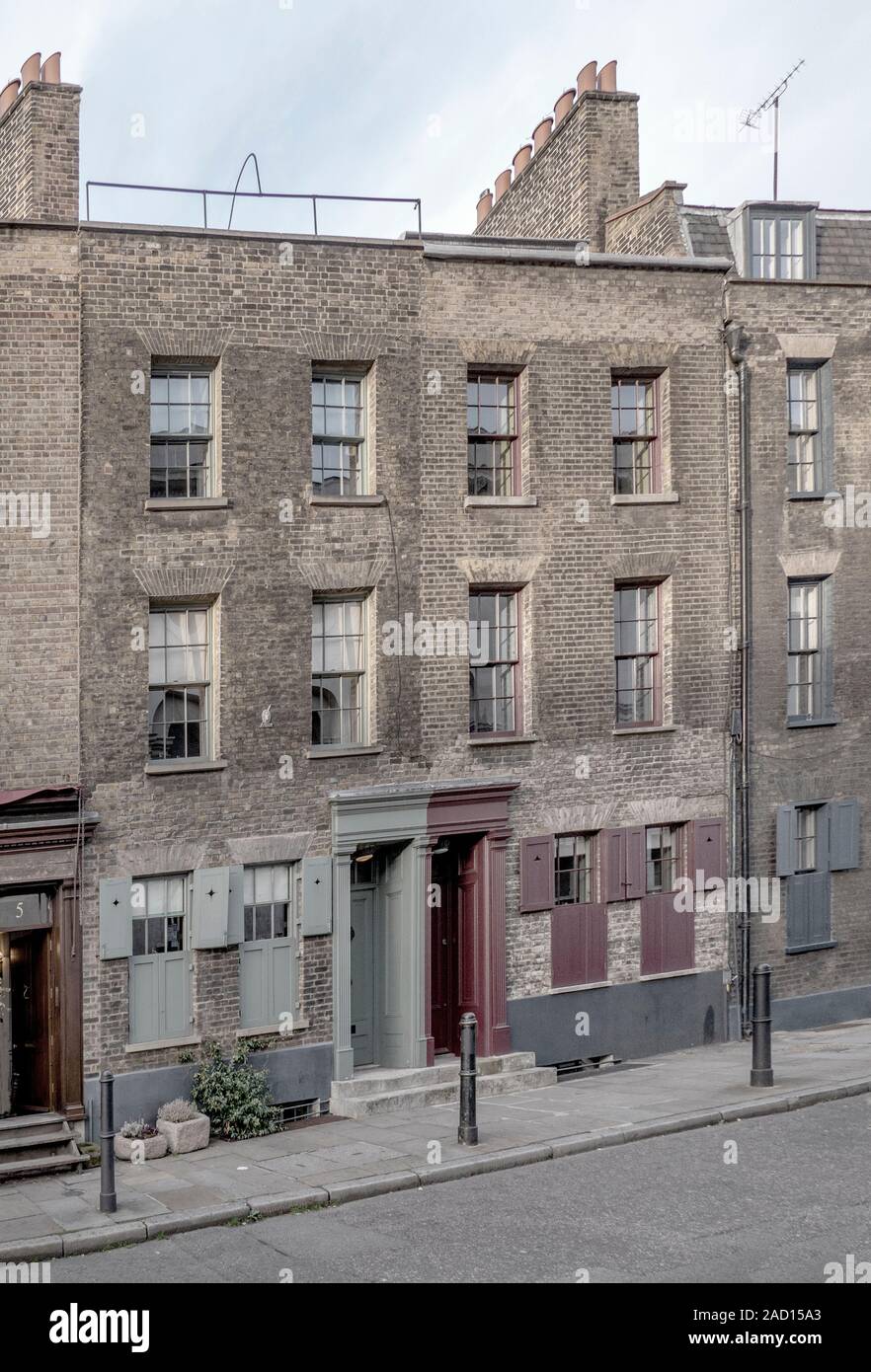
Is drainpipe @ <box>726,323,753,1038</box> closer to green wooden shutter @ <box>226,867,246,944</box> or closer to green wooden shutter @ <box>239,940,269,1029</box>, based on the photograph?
green wooden shutter @ <box>239,940,269,1029</box>

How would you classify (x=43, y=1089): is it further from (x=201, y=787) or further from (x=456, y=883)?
(x=456, y=883)

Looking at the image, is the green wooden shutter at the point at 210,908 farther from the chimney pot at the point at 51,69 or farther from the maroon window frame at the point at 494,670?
the chimney pot at the point at 51,69

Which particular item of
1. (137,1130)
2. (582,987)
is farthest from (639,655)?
(137,1130)

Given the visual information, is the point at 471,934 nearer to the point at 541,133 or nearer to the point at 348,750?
the point at 348,750

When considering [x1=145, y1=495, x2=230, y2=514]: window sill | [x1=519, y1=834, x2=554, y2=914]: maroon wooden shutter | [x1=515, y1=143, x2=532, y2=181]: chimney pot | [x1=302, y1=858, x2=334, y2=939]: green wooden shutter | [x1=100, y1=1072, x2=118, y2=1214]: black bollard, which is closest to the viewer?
[x1=100, y1=1072, x2=118, y2=1214]: black bollard

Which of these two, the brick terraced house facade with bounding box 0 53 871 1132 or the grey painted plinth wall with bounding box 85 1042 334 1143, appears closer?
the grey painted plinth wall with bounding box 85 1042 334 1143

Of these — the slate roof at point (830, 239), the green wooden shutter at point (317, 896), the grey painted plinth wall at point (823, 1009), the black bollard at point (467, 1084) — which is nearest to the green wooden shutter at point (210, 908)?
the green wooden shutter at point (317, 896)

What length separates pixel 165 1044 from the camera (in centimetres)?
1738

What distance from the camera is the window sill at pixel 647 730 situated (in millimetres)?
20422

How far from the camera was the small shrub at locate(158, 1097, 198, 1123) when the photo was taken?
54.4 feet

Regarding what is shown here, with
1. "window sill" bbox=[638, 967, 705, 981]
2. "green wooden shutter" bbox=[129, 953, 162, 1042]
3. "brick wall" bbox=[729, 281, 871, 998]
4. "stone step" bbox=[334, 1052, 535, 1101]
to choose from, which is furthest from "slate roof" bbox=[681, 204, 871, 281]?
"green wooden shutter" bbox=[129, 953, 162, 1042]

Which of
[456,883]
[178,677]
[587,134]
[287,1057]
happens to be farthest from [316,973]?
[587,134]

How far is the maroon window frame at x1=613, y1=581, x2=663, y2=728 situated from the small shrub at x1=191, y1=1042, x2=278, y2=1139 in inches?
274

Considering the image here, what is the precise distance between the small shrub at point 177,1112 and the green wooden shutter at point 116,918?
5.69 ft
